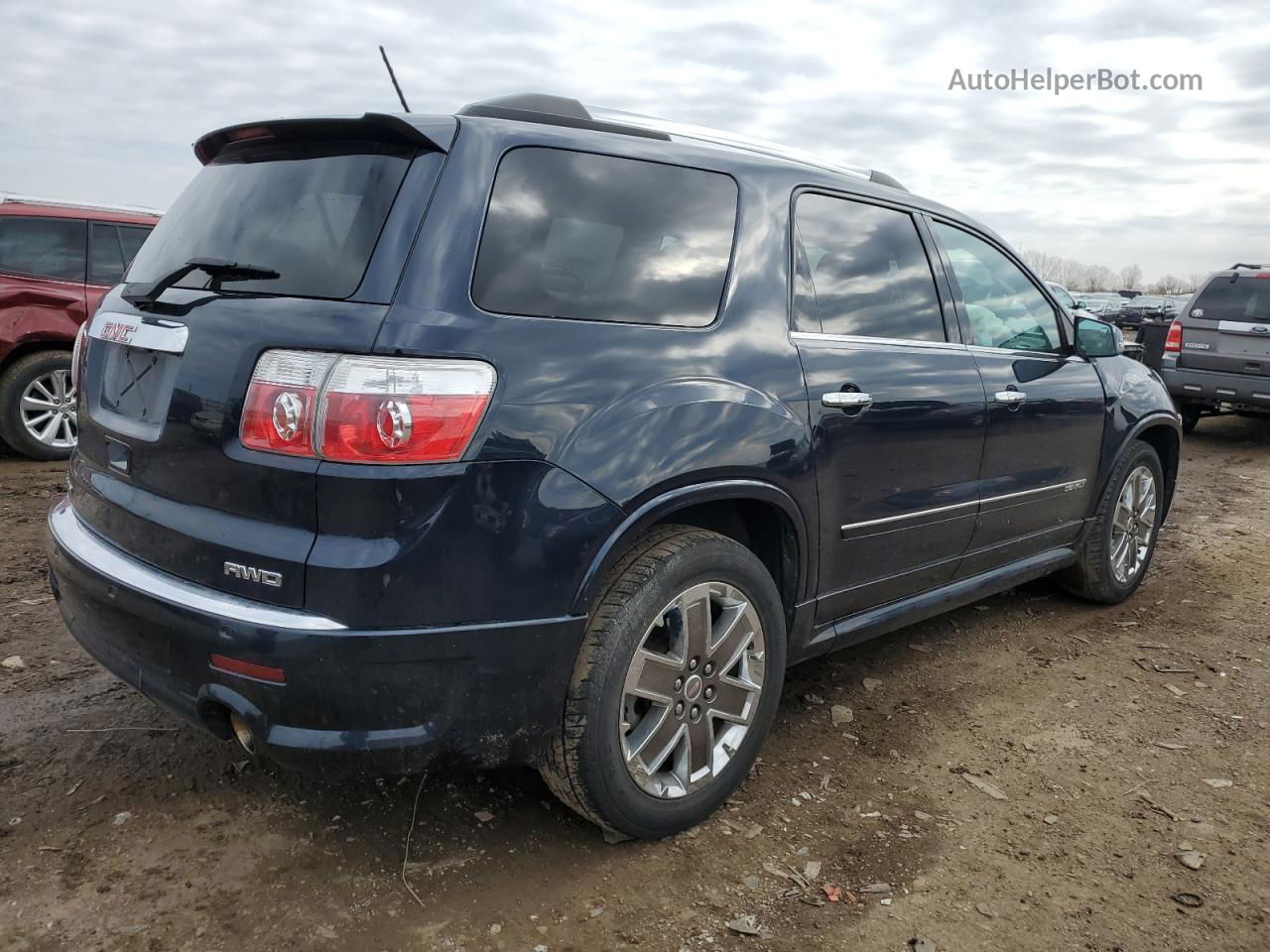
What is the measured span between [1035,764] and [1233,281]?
29.3 feet

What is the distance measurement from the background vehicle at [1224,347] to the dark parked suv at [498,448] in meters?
8.19

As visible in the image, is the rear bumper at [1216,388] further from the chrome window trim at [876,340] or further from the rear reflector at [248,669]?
the rear reflector at [248,669]

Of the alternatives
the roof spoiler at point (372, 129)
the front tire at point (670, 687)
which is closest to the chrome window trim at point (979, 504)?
the front tire at point (670, 687)

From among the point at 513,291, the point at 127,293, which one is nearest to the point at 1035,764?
the point at 513,291

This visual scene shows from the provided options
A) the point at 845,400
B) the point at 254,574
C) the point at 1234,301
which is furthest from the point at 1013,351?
the point at 1234,301

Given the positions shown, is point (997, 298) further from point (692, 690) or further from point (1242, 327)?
point (1242, 327)

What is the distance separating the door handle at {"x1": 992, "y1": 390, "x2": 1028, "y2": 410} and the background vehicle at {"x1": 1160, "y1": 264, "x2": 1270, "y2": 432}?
24.2 feet

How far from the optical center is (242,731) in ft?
7.37

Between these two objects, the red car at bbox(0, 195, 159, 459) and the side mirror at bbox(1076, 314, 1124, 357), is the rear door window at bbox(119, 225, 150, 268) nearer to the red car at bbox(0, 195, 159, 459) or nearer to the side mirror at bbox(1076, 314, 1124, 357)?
the red car at bbox(0, 195, 159, 459)

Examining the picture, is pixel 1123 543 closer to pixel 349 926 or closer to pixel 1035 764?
pixel 1035 764

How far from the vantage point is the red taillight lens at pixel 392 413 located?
204 cm

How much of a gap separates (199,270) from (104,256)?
19.6ft

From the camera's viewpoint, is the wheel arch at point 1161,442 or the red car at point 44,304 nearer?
the wheel arch at point 1161,442

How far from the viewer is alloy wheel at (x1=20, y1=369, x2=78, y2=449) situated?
23.6 ft
